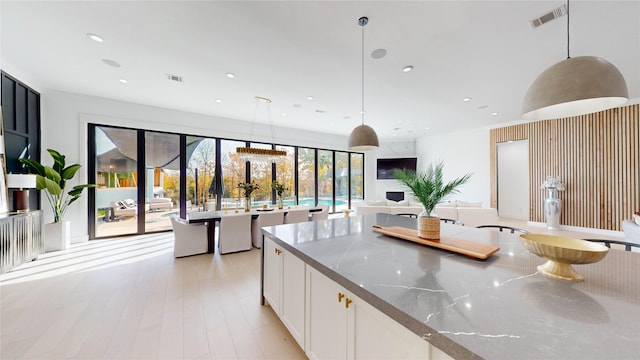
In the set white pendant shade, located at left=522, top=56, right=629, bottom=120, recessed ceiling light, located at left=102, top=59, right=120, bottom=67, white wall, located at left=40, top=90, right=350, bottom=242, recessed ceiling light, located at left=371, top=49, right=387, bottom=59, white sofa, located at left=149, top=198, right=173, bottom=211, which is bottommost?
white sofa, located at left=149, top=198, right=173, bottom=211

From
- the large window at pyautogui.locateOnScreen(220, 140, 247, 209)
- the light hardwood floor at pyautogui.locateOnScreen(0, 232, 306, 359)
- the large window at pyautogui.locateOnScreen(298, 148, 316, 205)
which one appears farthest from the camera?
the large window at pyautogui.locateOnScreen(298, 148, 316, 205)

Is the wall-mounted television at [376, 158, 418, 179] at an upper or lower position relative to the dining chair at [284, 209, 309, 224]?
upper

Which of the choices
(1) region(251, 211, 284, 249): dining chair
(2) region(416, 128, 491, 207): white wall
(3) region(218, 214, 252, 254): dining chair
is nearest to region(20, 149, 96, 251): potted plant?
(3) region(218, 214, 252, 254): dining chair

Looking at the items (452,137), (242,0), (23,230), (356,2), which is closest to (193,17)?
(242,0)

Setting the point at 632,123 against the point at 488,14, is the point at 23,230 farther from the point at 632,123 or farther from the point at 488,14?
the point at 632,123

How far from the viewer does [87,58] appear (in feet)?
10.9

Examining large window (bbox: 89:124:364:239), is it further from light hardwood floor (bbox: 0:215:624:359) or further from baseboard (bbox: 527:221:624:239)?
baseboard (bbox: 527:221:624:239)

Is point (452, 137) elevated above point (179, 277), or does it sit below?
above

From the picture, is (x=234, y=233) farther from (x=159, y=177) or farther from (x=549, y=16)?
(x=549, y=16)

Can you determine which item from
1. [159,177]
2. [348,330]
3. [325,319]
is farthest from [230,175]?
[348,330]

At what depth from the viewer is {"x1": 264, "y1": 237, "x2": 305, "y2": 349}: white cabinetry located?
5.56 feet

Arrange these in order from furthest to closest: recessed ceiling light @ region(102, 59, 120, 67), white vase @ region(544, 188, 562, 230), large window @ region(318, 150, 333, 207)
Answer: large window @ region(318, 150, 333, 207)
white vase @ region(544, 188, 562, 230)
recessed ceiling light @ region(102, 59, 120, 67)

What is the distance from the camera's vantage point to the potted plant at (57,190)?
13.1ft

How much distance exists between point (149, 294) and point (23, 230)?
2696 mm
